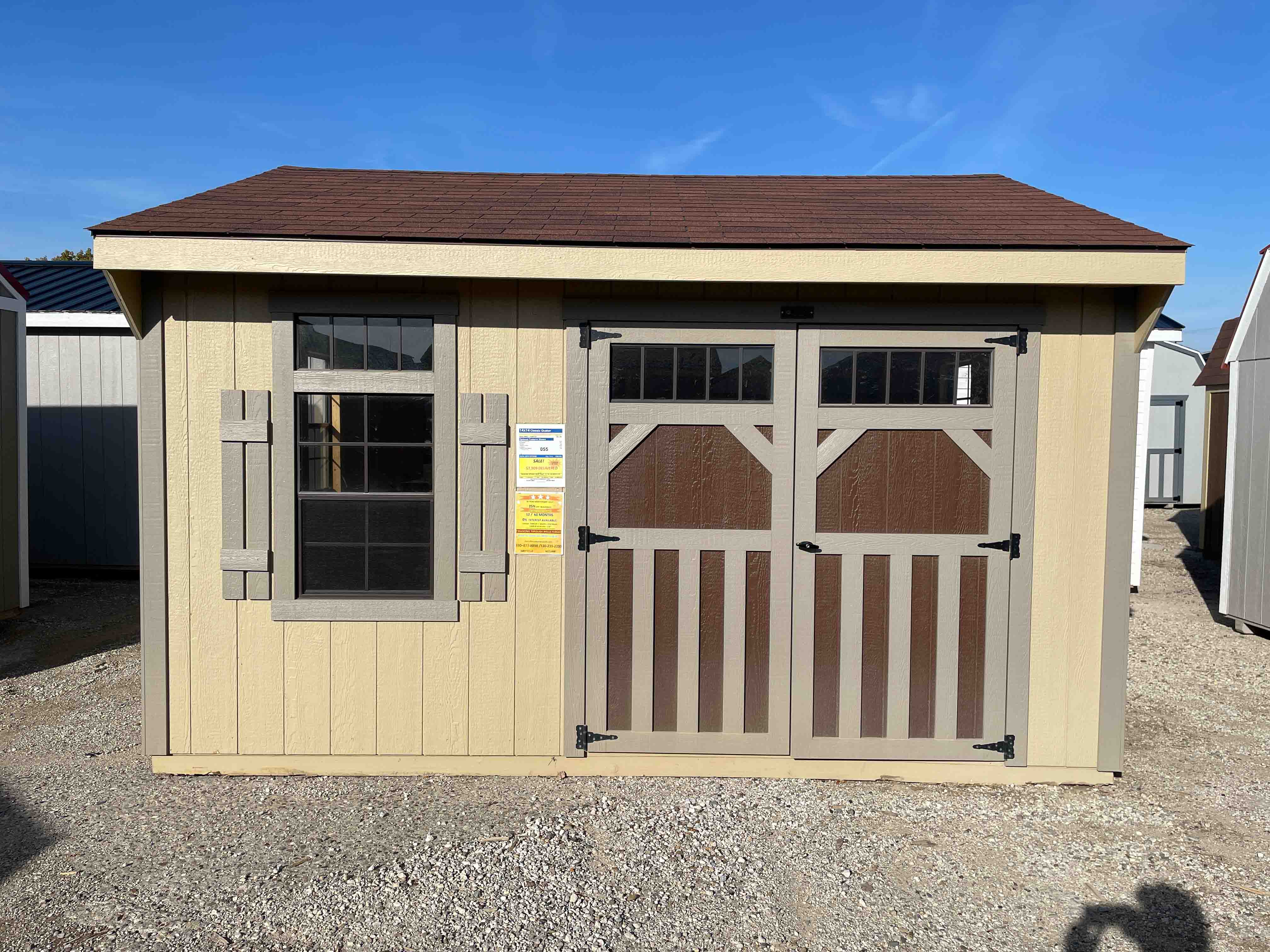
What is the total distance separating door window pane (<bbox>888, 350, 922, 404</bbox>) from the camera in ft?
12.2

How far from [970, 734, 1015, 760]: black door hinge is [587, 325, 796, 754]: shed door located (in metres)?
1.02

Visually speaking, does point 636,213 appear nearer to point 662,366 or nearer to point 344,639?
point 662,366

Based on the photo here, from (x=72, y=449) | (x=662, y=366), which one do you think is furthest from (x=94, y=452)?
(x=662, y=366)

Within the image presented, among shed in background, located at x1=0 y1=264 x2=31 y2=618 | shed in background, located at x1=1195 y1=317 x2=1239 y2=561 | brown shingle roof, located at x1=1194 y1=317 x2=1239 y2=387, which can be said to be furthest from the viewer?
brown shingle roof, located at x1=1194 y1=317 x2=1239 y2=387

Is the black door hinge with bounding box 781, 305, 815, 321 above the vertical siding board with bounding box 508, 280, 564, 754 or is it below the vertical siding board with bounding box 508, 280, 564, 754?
above

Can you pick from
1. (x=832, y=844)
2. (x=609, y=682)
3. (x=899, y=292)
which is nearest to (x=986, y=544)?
(x=899, y=292)

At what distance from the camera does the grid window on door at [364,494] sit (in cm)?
374

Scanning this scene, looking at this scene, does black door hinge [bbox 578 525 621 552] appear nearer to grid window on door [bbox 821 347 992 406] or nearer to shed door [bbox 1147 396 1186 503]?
grid window on door [bbox 821 347 992 406]

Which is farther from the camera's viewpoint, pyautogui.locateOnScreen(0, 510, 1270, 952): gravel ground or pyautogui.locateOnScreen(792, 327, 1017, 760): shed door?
pyautogui.locateOnScreen(792, 327, 1017, 760): shed door

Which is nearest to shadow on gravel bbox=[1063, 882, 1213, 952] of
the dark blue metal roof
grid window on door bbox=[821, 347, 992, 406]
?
grid window on door bbox=[821, 347, 992, 406]

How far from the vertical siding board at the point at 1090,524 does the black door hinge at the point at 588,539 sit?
6.51 ft

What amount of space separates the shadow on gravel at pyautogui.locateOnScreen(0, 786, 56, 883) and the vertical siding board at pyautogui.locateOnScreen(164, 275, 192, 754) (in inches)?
24.7

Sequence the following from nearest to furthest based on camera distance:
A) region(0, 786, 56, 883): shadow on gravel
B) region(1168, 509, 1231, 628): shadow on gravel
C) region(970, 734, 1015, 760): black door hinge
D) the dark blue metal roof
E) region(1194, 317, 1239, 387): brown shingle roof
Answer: region(0, 786, 56, 883): shadow on gravel → region(970, 734, 1015, 760): black door hinge → region(1168, 509, 1231, 628): shadow on gravel → the dark blue metal roof → region(1194, 317, 1239, 387): brown shingle roof

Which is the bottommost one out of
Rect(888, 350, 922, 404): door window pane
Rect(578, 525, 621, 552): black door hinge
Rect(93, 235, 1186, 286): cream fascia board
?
Rect(578, 525, 621, 552): black door hinge
